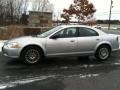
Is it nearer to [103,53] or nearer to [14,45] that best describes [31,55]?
[14,45]

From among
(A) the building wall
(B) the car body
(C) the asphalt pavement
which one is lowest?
(C) the asphalt pavement

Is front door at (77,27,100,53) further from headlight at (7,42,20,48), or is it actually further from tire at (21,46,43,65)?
headlight at (7,42,20,48)

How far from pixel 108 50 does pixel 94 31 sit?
0.98 m

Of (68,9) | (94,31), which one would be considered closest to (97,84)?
(94,31)

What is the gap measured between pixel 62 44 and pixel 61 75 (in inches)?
79.4

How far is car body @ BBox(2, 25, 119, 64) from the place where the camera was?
30.2ft

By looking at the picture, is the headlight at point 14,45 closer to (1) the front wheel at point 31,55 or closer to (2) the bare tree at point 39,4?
(1) the front wheel at point 31,55

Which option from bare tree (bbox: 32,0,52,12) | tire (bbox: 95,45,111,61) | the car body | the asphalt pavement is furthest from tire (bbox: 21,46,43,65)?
bare tree (bbox: 32,0,52,12)

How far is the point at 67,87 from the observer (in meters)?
6.45

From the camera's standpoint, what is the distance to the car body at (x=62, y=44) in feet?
30.2

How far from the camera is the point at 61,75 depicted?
25.6 ft

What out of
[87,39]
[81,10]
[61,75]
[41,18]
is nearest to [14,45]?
[61,75]

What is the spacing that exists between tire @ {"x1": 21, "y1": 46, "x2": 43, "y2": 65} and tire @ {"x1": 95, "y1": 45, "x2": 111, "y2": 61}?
2405mm

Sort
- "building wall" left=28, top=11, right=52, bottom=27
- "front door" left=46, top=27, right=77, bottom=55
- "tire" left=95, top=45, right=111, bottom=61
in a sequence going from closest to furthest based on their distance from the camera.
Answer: "front door" left=46, top=27, right=77, bottom=55, "tire" left=95, top=45, right=111, bottom=61, "building wall" left=28, top=11, right=52, bottom=27
